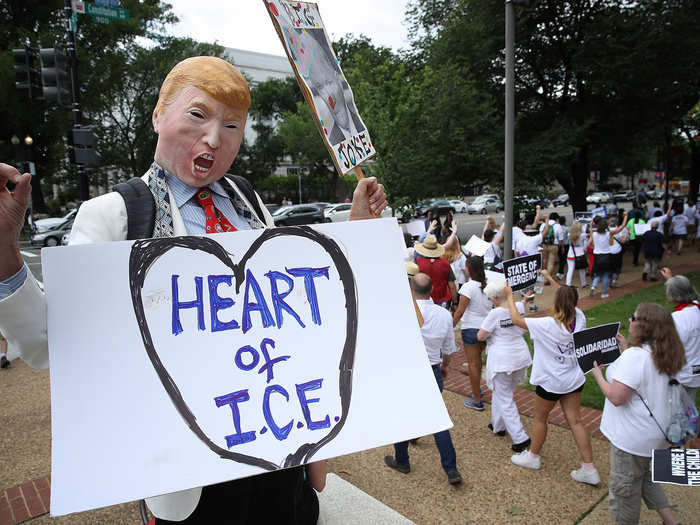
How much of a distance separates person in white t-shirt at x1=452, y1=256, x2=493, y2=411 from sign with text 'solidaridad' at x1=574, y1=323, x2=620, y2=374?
1.64 metres

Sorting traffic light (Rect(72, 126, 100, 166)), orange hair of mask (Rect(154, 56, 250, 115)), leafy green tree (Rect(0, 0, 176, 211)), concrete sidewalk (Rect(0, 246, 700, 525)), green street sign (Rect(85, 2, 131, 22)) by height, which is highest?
leafy green tree (Rect(0, 0, 176, 211))

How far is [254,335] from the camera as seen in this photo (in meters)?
1.28

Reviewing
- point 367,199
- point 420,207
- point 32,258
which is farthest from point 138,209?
point 420,207

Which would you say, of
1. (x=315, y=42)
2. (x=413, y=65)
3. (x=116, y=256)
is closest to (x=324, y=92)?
(x=315, y=42)

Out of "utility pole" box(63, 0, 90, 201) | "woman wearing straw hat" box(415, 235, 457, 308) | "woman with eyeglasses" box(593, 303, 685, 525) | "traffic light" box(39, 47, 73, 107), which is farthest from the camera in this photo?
"utility pole" box(63, 0, 90, 201)

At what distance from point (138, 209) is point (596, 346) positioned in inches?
135

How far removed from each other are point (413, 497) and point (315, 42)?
3.36 meters

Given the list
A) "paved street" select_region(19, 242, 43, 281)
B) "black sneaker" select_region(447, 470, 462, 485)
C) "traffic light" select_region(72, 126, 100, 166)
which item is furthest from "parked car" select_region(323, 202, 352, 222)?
"black sneaker" select_region(447, 470, 462, 485)

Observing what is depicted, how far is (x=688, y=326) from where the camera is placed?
390 cm

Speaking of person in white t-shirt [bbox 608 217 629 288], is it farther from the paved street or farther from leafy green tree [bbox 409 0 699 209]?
the paved street

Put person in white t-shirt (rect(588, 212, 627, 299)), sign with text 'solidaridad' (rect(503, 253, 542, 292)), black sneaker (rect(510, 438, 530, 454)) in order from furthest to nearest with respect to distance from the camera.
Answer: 1. person in white t-shirt (rect(588, 212, 627, 299))
2. sign with text 'solidaridad' (rect(503, 253, 542, 292))
3. black sneaker (rect(510, 438, 530, 454))

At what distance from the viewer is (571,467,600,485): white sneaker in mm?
3698

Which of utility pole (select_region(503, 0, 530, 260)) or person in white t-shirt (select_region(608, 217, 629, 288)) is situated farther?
person in white t-shirt (select_region(608, 217, 629, 288))

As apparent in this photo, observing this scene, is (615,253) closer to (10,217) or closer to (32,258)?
(10,217)
